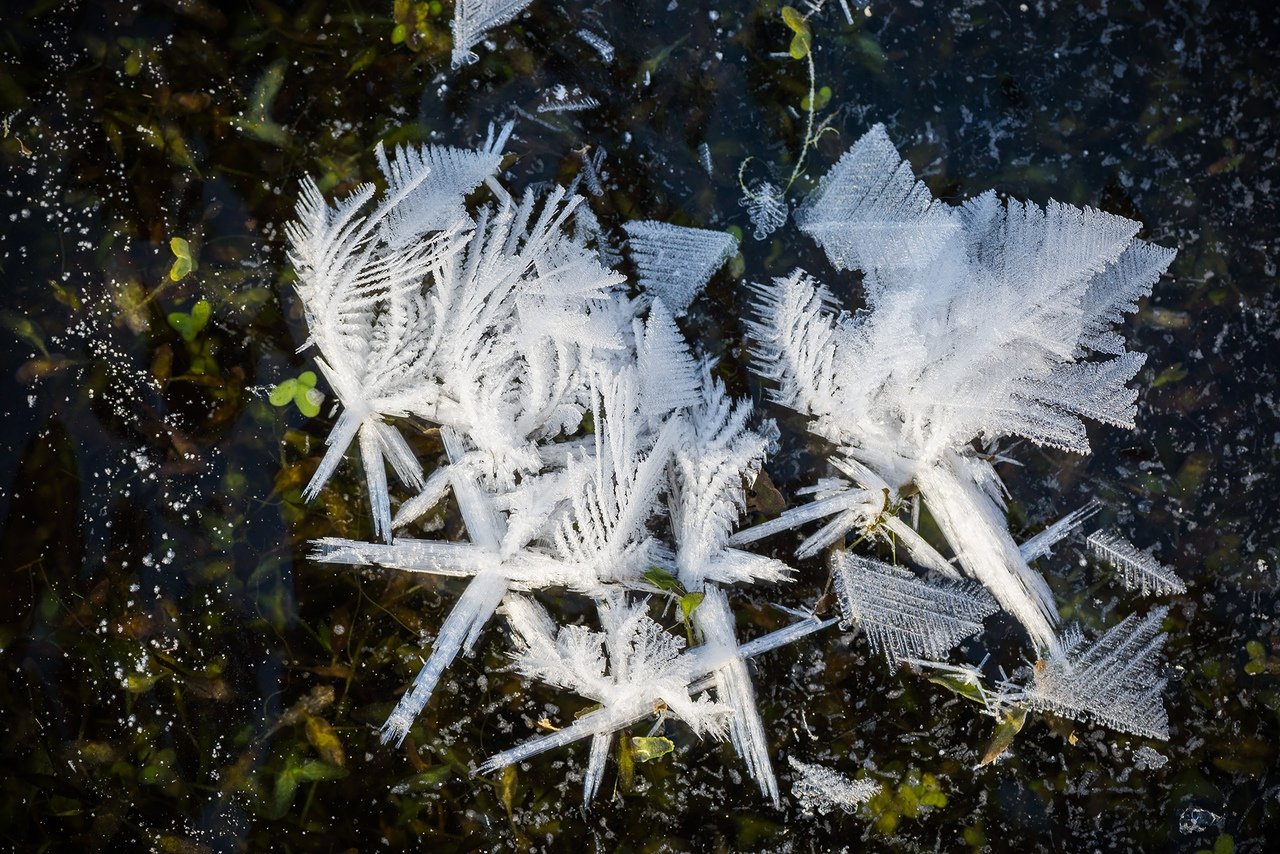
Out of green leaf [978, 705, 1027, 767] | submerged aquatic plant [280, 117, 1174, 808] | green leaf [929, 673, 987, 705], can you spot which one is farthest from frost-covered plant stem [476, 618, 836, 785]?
green leaf [978, 705, 1027, 767]

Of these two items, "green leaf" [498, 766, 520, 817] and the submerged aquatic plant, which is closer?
the submerged aquatic plant

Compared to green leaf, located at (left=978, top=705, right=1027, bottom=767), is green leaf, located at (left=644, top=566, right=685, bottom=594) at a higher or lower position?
higher

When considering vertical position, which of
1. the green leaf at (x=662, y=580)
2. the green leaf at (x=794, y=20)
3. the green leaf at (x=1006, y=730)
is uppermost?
the green leaf at (x=794, y=20)

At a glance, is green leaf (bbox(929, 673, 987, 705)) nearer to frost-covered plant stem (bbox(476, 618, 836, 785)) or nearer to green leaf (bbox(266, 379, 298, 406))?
frost-covered plant stem (bbox(476, 618, 836, 785))

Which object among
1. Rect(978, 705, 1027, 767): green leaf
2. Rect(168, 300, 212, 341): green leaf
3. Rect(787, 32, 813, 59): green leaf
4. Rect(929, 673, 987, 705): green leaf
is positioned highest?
Rect(787, 32, 813, 59): green leaf

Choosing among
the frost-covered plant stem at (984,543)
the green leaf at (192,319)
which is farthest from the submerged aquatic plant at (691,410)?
the green leaf at (192,319)

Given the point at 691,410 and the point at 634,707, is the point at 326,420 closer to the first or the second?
the point at 691,410

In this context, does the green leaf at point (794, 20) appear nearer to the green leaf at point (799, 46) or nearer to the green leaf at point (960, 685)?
the green leaf at point (799, 46)
